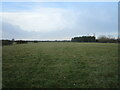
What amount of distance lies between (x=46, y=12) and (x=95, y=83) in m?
2.67

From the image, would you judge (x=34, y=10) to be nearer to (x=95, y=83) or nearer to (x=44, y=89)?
(x=44, y=89)

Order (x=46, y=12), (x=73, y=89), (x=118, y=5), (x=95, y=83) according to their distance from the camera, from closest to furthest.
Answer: (x=73, y=89) < (x=95, y=83) < (x=118, y=5) < (x=46, y=12)

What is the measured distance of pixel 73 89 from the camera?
274 centimetres

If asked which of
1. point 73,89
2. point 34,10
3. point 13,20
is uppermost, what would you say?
point 34,10

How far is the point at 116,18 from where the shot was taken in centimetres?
393

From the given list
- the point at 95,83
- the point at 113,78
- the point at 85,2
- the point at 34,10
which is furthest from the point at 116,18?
the point at 34,10

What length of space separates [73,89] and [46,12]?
2.69 m

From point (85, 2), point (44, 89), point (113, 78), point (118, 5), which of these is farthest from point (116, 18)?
point (44, 89)

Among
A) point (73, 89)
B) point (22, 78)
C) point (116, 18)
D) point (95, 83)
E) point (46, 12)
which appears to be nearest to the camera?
point (73, 89)

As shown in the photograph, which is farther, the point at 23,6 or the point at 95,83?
the point at 23,6

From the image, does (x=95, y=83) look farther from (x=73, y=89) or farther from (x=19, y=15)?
(x=19, y=15)

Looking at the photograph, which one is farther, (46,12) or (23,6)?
(46,12)

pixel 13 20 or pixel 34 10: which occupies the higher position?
pixel 34 10

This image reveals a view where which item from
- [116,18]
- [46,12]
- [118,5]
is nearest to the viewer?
[118,5]
